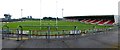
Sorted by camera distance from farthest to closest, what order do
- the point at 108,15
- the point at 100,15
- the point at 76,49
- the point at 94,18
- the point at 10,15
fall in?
the point at 10,15 → the point at 94,18 → the point at 100,15 → the point at 108,15 → the point at 76,49

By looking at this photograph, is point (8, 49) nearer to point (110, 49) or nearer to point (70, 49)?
point (70, 49)

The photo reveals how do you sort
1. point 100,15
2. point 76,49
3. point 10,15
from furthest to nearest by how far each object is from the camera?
point 10,15, point 100,15, point 76,49

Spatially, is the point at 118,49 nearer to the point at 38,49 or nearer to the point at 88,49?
the point at 88,49

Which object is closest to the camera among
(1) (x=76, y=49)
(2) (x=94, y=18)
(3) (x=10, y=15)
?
(1) (x=76, y=49)

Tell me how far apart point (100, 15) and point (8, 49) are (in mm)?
70489

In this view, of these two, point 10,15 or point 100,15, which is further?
point 10,15

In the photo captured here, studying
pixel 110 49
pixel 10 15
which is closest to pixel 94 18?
pixel 10 15

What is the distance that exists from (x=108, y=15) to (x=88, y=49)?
211 feet

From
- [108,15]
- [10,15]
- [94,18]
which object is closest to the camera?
[108,15]

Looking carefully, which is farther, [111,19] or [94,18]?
[94,18]

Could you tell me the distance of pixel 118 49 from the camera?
9.56m

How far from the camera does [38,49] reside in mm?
9547

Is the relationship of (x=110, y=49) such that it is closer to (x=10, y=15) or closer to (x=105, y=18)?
(x=105, y=18)

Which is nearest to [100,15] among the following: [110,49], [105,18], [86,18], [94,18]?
[105,18]
